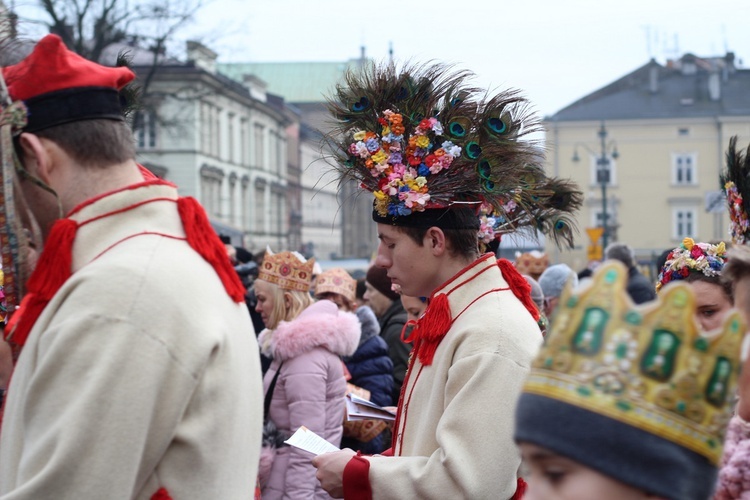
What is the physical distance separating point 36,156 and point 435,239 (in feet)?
5.74

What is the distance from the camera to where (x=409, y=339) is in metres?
3.95

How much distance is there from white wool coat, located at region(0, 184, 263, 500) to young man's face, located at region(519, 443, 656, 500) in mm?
807

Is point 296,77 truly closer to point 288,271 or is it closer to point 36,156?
point 288,271

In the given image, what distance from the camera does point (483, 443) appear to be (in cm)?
335

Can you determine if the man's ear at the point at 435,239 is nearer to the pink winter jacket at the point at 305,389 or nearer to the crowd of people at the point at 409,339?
the crowd of people at the point at 409,339

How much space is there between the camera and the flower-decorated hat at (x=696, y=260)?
181 inches

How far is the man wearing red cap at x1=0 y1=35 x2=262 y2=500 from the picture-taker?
7.66ft

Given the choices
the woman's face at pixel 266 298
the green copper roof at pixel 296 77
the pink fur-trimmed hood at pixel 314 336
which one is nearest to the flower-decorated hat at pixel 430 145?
the pink fur-trimmed hood at pixel 314 336

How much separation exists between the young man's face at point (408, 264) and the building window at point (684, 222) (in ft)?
193

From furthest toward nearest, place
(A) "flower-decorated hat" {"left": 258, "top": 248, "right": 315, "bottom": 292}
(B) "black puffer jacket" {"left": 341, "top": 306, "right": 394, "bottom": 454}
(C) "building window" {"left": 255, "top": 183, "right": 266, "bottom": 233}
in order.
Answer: (C) "building window" {"left": 255, "top": 183, "right": 266, "bottom": 233} → (B) "black puffer jacket" {"left": 341, "top": 306, "right": 394, "bottom": 454} → (A) "flower-decorated hat" {"left": 258, "top": 248, "right": 315, "bottom": 292}

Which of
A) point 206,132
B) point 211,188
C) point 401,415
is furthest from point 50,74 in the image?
point 211,188

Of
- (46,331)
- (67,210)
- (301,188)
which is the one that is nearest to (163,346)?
(46,331)

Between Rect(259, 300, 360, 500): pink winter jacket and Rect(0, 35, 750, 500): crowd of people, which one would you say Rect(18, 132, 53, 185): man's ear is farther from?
Rect(259, 300, 360, 500): pink winter jacket

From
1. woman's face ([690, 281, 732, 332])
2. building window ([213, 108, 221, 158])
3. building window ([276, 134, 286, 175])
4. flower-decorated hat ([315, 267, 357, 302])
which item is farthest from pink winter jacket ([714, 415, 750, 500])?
building window ([276, 134, 286, 175])
